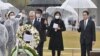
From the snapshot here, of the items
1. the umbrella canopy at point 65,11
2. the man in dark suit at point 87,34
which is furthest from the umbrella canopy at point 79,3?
the man in dark suit at point 87,34

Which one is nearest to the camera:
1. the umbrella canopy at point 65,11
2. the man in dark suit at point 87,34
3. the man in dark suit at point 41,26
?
the man in dark suit at point 87,34

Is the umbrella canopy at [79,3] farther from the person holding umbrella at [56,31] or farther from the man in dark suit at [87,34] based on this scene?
the man in dark suit at [87,34]

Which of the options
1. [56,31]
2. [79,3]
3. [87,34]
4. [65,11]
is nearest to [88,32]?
[87,34]

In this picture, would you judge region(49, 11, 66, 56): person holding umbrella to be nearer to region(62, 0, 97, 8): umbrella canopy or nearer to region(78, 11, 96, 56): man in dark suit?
region(78, 11, 96, 56): man in dark suit

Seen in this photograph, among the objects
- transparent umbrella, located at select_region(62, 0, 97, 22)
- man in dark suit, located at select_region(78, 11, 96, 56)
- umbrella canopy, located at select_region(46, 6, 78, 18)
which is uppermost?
transparent umbrella, located at select_region(62, 0, 97, 22)

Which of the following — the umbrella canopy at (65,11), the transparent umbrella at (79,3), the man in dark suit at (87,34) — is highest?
the transparent umbrella at (79,3)

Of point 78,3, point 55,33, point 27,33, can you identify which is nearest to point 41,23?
point 55,33

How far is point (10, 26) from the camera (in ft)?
48.9

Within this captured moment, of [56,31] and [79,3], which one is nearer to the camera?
[56,31]

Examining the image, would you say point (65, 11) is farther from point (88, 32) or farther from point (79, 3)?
point (88, 32)

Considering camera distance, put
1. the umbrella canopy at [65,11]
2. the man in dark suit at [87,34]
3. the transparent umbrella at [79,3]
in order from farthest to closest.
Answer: the transparent umbrella at [79,3], the umbrella canopy at [65,11], the man in dark suit at [87,34]

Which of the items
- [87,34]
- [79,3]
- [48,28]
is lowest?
[87,34]

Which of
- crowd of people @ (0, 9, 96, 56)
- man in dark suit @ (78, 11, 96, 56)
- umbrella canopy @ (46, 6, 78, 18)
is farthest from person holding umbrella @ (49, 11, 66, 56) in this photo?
umbrella canopy @ (46, 6, 78, 18)

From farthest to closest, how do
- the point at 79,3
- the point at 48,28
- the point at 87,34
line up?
the point at 79,3 < the point at 48,28 < the point at 87,34
